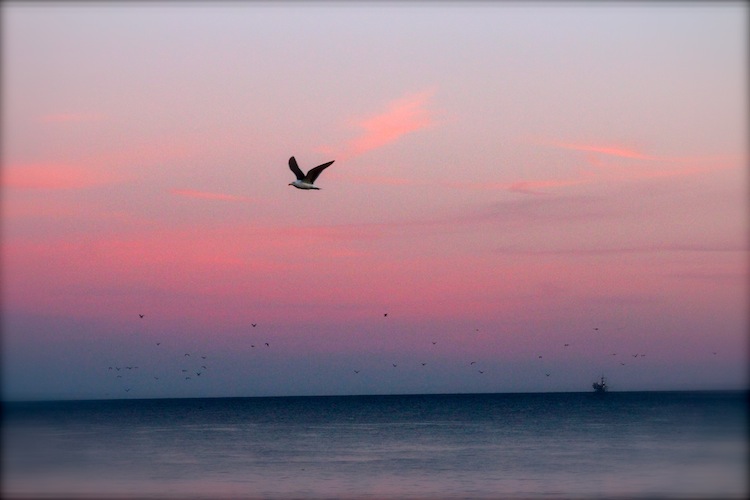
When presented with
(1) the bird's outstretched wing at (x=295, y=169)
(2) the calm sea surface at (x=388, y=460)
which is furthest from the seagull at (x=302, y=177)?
(2) the calm sea surface at (x=388, y=460)

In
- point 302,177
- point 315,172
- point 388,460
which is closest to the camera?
point 315,172

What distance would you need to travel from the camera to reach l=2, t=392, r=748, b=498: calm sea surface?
74.1ft

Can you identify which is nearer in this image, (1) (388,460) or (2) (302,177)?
(2) (302,177)

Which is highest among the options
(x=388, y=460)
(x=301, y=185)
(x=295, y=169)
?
(x=295, y=169)

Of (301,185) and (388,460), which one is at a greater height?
(301,185)

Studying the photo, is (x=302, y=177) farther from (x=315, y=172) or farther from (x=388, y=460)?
(x=388, y=460)

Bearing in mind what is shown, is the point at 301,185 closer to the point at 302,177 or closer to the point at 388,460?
the point at 302,177

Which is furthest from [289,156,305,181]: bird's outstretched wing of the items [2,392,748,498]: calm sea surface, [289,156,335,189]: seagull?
[2,392,748,498]: calm sea surface

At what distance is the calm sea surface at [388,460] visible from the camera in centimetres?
2259

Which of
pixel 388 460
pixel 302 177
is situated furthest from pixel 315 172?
pixel 388 460

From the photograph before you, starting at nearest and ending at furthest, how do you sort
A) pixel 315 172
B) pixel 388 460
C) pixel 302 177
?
pixel 315 172 → pixel 302 177 → pixel 388 460

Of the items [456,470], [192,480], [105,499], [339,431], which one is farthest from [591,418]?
[105,499]

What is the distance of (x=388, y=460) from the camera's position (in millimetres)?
41375

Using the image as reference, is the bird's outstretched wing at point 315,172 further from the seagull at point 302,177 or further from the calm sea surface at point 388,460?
the calm sea surface at point 388,460
